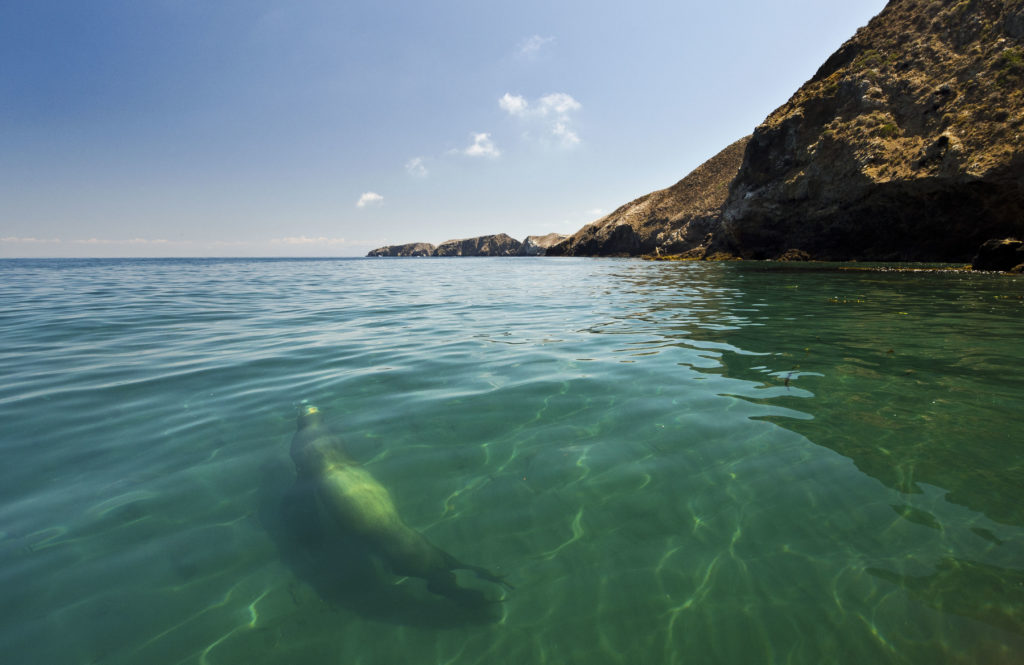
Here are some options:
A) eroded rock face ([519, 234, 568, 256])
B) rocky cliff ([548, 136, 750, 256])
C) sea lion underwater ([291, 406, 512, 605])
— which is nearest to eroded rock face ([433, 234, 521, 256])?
eroded rock face ([519, 234, 568, 256])

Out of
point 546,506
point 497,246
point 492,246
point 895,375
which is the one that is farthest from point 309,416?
point 492,246

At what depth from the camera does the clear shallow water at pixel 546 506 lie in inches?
88.0

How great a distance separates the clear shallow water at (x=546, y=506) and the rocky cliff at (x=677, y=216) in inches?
2333

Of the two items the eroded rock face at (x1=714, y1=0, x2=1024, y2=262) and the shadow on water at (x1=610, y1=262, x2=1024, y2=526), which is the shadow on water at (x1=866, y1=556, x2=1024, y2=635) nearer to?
the shadow on water at (x1=610, y1=262, x2=1024, y2=526)

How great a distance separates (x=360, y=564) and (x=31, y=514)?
2.67 metres

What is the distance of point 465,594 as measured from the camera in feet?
8.26

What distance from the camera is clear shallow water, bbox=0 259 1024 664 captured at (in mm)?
2234

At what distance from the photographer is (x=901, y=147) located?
2938 cm

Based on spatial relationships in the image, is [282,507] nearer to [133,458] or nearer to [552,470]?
[133,458]

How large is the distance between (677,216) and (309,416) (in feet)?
256

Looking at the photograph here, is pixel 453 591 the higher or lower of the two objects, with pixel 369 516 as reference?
lower

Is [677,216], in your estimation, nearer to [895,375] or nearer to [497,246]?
[895,375]

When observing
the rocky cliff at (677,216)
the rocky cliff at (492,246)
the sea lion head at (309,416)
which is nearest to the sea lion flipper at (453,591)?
the sea lion head at (309,416)

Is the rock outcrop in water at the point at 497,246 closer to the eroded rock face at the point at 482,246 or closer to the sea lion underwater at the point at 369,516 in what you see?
the eroded rock face at the point at 482,246
